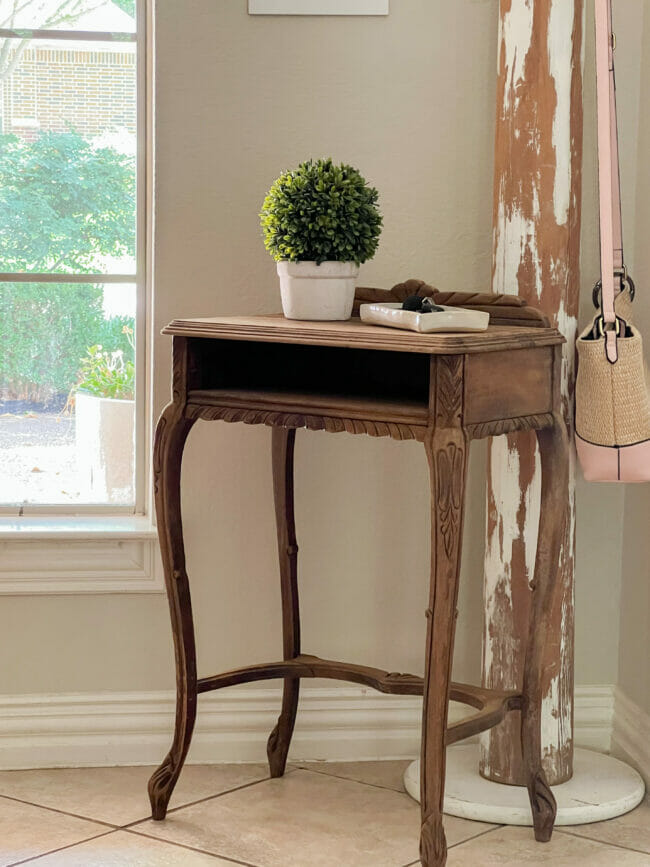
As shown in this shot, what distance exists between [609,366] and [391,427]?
544 millimetres

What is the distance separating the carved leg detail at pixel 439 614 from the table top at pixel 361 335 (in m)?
0.14

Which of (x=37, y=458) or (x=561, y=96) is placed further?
(x=37, y=458)

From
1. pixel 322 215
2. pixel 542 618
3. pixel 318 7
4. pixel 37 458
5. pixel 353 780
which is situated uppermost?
pixel 318 7

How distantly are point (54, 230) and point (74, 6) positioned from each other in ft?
1.64

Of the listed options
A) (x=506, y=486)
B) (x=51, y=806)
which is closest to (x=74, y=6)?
(x=506, y=486)

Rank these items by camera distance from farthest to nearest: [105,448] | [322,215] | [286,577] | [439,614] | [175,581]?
[105,448], [286,577], [175,581], [322,215], [439,614]

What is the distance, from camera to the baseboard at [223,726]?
2.54 metres

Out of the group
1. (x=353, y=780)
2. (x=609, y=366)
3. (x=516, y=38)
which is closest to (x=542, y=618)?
(x=609, y=366)

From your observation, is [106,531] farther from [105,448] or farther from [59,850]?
[59,850]

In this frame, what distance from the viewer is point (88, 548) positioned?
2527 mm

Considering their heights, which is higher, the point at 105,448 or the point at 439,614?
the point at 105,448

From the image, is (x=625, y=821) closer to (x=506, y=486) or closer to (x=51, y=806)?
(x=506, y=486)

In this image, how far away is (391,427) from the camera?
190 centimetres

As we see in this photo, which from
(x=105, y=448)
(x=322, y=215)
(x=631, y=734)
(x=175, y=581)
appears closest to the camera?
(x=322, y=215)
